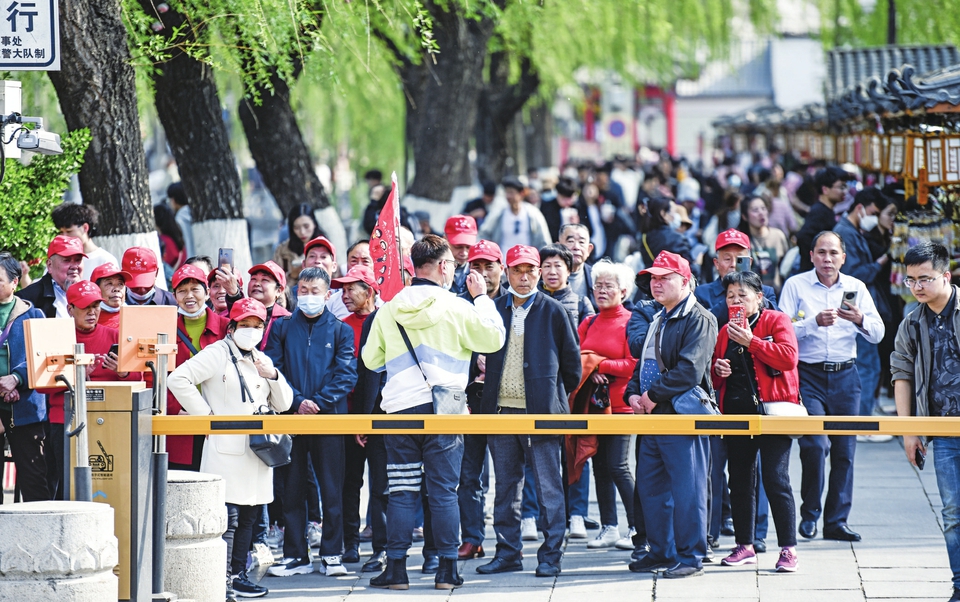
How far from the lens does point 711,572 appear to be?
750 centimetres

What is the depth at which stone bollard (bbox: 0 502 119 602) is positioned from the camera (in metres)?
5.53

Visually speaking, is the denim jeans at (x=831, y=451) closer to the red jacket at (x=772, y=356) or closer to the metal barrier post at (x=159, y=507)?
the red jacket at (x=772, y=356)

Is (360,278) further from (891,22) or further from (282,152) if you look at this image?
(891,22)

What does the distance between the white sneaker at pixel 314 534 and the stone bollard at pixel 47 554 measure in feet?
9.47

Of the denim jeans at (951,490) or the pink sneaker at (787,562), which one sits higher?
the denim jeans at (951,490)

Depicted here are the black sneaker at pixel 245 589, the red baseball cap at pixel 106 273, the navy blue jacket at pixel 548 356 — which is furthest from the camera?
the red baseball cap at pixel 106 273

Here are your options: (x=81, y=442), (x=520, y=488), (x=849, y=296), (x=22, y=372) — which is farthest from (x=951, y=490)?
(x=22, y=372)

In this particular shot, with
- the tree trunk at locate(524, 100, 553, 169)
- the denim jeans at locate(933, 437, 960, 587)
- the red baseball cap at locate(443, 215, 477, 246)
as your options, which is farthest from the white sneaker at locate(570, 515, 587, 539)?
the tree trunk at locate(524, 100, 553, 169)

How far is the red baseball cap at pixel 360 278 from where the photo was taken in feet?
26.7

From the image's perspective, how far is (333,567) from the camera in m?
7.62

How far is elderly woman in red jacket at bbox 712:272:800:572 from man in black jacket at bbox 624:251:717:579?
271 mm

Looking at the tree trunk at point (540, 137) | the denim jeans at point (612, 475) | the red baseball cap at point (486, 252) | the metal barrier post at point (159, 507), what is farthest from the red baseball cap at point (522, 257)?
the tree trunk at point (540, 137)

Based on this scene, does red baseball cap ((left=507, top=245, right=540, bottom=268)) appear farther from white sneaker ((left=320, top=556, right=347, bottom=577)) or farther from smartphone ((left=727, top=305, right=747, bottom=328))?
white sneaker ((left=320, top=556, right=347, bottom=577))

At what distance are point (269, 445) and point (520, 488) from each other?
1601 millimetres
